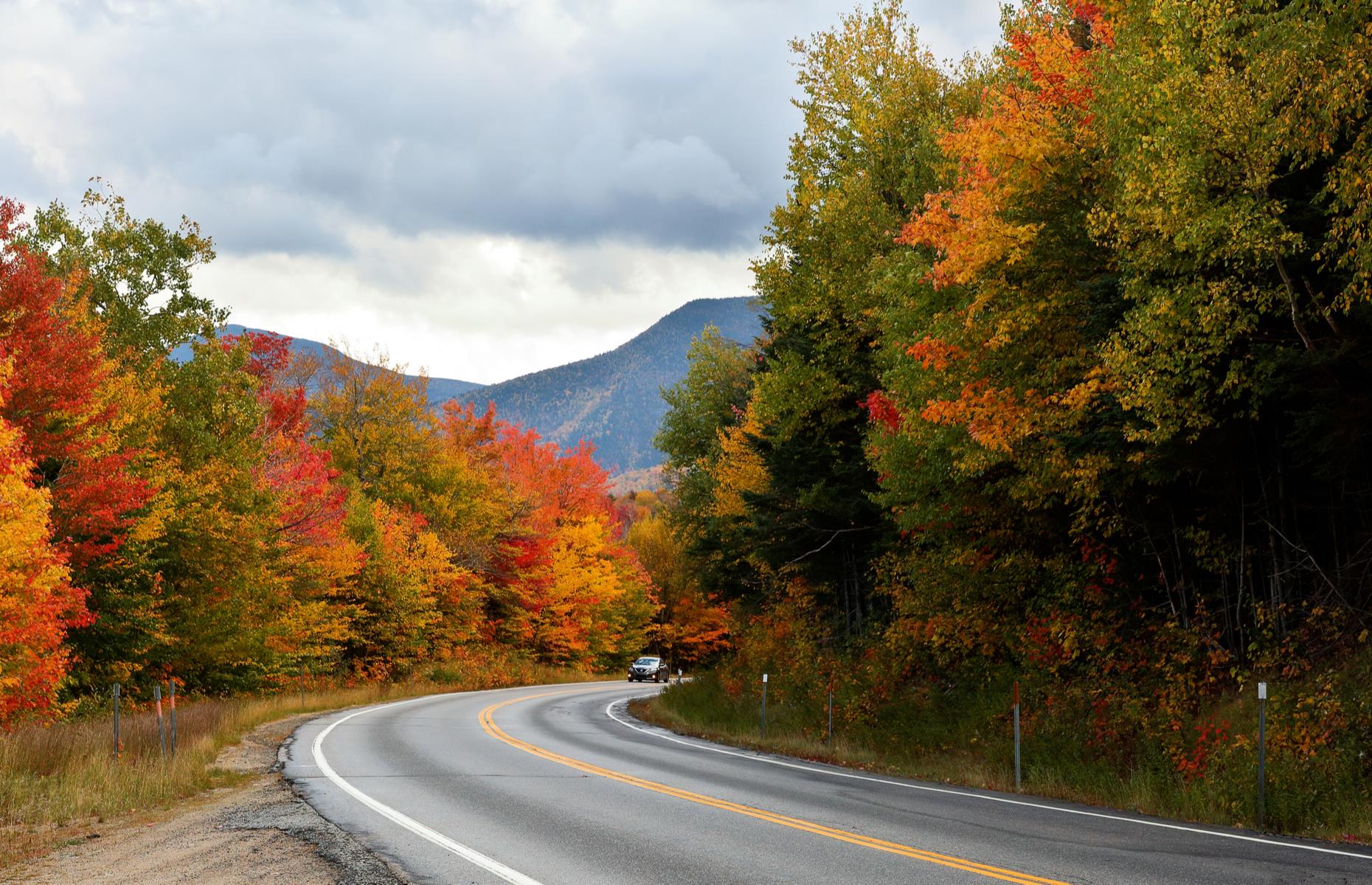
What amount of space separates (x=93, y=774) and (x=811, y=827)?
9.52 metres

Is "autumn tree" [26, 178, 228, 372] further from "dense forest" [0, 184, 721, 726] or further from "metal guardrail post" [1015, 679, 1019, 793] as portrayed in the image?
"metal guardrail post" [1015, 679, 1019, 793]

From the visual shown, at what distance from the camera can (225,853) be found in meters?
9.19

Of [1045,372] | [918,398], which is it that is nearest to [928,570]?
[918,398]

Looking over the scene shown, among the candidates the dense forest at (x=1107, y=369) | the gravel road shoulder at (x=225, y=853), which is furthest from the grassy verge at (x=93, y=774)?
the dense forest at (x=1107, y=369)

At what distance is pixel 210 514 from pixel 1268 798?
24.3m

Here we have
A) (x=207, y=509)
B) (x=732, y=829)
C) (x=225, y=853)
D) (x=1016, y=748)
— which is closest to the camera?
(x=225, y=853)

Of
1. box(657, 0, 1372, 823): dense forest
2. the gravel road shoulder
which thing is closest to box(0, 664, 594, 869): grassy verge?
the gravel road shoulder

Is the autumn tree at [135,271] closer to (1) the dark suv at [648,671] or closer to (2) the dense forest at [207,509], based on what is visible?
(2) the dense forest at [207,509]

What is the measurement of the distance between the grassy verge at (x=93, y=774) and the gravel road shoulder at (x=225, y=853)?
1.73ft

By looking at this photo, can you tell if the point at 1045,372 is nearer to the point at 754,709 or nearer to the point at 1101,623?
the point at 1101,623

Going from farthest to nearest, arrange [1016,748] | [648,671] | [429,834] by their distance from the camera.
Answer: [648,671], [1016,748], [429,834]

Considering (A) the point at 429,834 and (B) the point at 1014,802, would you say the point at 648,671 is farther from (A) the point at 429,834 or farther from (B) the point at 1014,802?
(A) the point at 429,834

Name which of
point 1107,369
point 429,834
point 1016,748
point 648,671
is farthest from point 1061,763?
point 648,671

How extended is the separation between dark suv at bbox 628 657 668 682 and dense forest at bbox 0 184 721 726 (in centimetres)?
620
